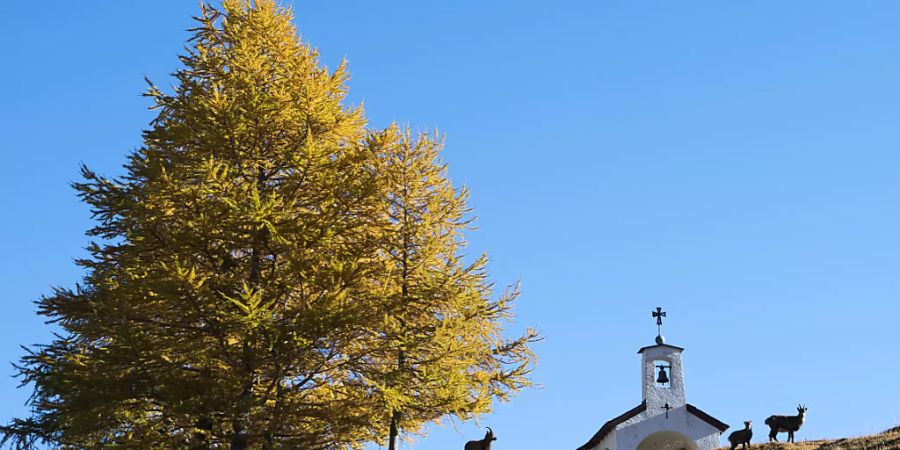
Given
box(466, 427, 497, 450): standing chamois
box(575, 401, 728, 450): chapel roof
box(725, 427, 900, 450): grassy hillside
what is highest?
box(575, 401, 728, 450): chapel roof

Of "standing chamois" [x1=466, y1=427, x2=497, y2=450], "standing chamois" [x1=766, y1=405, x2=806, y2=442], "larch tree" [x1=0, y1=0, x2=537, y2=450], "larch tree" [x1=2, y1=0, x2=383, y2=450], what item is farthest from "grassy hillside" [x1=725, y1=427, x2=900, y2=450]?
"larch tree" [x1=2, y1=0, x2=383, y2=450]

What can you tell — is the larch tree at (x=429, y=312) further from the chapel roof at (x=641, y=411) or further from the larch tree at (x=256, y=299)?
the chapel roof at (x=641, y=411)

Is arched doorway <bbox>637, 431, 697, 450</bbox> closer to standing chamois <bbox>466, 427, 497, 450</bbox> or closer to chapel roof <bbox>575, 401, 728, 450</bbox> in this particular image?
chapel roof <bbox>575, 401, 728, 450</bbox>

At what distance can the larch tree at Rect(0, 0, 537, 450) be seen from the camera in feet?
52.6

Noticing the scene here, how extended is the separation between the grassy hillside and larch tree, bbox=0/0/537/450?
13742 millimetres

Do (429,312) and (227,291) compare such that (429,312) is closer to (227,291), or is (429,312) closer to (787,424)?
(227,291)

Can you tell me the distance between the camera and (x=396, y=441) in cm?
1833

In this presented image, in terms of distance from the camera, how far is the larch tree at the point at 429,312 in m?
16.6

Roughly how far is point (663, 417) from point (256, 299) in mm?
18472

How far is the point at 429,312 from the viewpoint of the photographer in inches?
706

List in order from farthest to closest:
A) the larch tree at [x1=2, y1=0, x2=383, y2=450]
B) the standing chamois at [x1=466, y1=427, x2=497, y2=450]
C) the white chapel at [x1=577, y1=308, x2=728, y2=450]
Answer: the white chapel at [x1=577, y1=308, x2=728, y2=450], the standing chamois at [x1=466, y1=427, x2=497, y2=450], the larch tree at [x1=2, y1=0, x2=383, y2=450]

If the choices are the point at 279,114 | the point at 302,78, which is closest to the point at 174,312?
the point at 279,114

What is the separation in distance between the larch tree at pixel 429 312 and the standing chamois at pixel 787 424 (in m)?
14.4

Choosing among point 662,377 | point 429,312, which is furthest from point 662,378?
point 429,312
